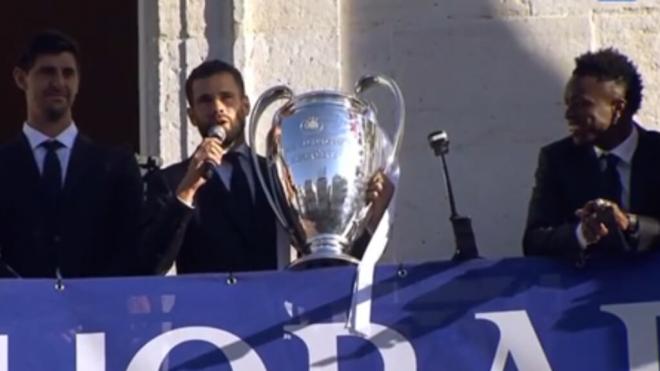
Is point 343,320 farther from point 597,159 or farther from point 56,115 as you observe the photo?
point 56,115

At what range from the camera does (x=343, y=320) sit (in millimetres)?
7961

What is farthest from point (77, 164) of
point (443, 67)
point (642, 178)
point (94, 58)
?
point (94, 58)

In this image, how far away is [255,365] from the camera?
Result: 26.0ft

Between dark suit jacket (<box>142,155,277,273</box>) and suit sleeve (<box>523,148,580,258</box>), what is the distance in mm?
709

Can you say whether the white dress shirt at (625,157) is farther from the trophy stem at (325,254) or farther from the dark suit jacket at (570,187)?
the trophy stem at (325,254)

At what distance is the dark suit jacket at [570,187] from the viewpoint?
805 centimetres

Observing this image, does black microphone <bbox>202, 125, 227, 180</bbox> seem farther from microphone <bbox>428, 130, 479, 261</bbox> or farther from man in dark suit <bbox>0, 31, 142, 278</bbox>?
microphone <bbox>428, 130, 479, 261</bbox>

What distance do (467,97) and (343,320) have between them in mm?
1812

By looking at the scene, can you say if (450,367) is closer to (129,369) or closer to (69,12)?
(129,369)

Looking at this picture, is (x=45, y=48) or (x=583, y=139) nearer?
(x=583, y=139)

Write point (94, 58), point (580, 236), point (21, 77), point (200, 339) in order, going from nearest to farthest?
point (580, 236) < point (200, 339) < point (21, 77) < point (94, 58)

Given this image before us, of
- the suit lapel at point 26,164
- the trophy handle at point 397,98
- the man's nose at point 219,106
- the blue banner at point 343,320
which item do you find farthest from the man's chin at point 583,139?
the suit lapel at point 26,164

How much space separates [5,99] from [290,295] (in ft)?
9.33

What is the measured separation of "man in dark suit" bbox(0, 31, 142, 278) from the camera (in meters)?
8.12
